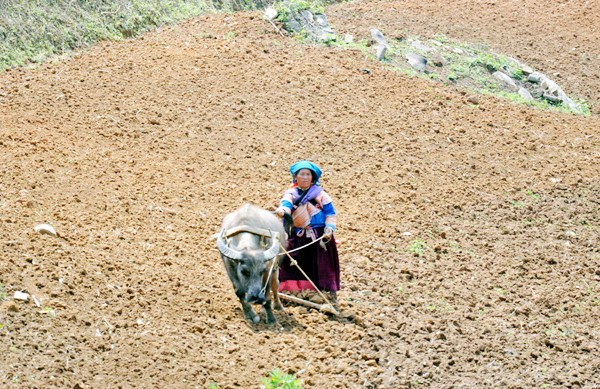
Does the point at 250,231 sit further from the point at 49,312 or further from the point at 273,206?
the point at 273,206

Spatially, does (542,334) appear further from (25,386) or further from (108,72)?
(108,72)

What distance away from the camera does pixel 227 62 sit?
15.7 m

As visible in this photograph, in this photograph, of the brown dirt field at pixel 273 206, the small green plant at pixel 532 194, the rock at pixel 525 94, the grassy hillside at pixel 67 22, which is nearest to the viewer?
the brown dirt field at pixel 273 206

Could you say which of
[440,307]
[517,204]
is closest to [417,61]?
[517,204]

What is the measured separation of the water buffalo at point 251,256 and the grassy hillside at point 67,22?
7268 millimetres

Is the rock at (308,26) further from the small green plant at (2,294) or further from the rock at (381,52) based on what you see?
the small green plant at (2,294)

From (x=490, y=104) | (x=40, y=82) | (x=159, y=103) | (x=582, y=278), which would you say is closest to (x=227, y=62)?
(x=159, y=103)

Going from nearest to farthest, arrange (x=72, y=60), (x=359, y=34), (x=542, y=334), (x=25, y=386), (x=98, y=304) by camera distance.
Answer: (x=25, y=386) < (x=98, y=304) < (x=542, y=334) < (x=72, y=60) < (x=359, y=34)

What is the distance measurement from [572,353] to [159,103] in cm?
765

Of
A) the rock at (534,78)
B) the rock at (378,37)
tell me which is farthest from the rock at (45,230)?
the rock at (534,78)

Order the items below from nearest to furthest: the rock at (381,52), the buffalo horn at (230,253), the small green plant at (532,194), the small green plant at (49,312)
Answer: the small green plant at (49,312) < the buffalo horn at (230,253) < the small green plant at (532,194) < the rock at (381,52)

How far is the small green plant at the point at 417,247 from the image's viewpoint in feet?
35.9

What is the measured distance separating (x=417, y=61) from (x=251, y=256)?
379 inches

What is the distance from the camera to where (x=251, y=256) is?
8.53 metres
